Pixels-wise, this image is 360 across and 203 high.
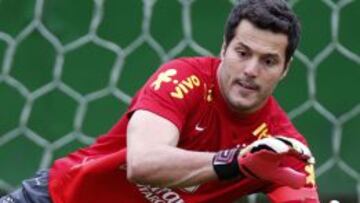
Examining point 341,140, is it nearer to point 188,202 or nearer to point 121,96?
point 121,96

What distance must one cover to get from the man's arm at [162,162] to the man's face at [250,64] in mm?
161

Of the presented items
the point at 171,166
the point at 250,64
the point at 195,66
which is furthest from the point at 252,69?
the point at 171,166

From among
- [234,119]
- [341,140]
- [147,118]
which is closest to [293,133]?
[234,119]

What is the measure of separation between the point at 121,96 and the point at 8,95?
0.74ft

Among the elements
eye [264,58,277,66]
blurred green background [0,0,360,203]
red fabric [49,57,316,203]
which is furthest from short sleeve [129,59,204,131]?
blurred green background [0,0,360,203]

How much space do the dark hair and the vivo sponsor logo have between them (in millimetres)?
242

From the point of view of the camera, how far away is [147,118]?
5.77 feet

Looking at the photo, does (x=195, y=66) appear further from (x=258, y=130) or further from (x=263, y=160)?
(x=263, y=160)

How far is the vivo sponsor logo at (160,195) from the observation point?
189cm

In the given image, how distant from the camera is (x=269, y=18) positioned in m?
1.84

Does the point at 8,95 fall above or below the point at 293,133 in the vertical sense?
above

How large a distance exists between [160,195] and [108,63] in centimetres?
63

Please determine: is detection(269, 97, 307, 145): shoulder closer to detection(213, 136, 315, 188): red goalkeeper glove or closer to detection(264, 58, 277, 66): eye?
detection(264, 58, 277, 66): eye

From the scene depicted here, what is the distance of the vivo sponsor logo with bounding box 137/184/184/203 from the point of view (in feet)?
6.21
